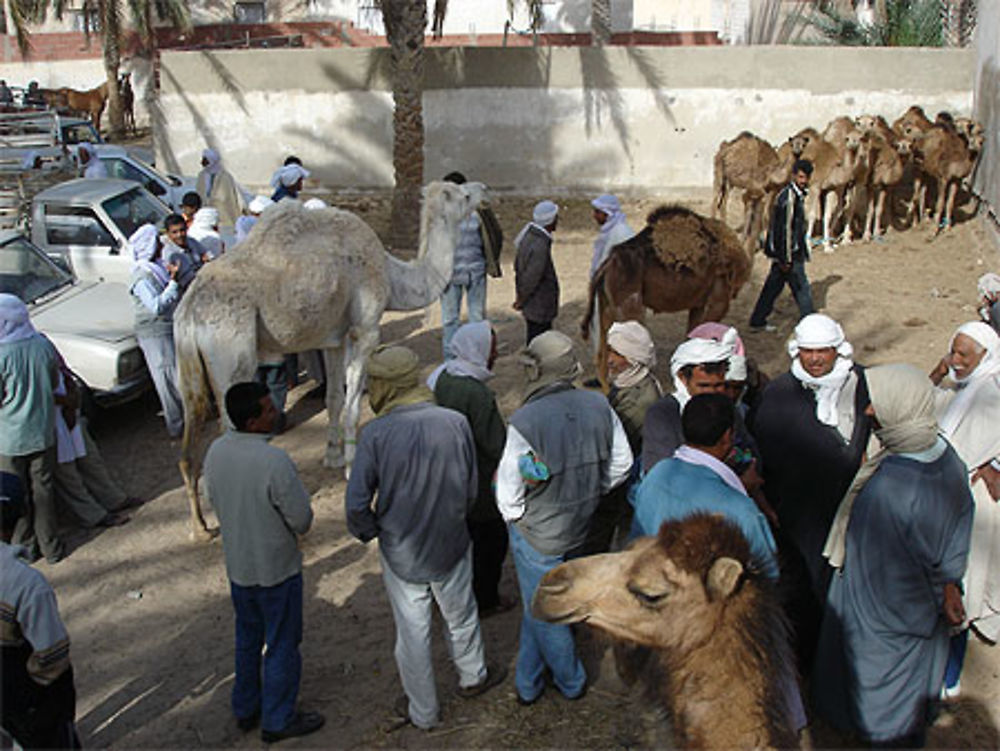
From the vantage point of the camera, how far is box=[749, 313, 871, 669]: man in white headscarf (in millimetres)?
4656

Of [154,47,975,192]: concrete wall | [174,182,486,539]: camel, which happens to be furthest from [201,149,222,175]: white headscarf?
[154,47,975,192]: concrete wall

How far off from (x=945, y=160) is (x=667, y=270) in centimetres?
831

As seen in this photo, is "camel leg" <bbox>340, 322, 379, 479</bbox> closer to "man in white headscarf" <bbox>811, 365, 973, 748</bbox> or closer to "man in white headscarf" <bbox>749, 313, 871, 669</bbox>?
"man in white headscarf" <bbox>749, 313, 871, 669</bbox>

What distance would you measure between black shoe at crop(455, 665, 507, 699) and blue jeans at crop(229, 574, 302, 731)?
2.89 ft

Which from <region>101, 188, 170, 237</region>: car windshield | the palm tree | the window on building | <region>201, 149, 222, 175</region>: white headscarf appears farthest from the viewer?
the window on building

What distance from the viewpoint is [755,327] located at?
433 inches

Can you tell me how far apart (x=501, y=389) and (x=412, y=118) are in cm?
791

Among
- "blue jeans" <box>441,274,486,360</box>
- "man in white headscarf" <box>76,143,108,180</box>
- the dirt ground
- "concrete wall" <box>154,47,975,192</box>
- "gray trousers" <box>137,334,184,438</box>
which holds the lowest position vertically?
the dirt ground

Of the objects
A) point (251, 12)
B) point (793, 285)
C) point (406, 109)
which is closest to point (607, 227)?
point (793, 285)

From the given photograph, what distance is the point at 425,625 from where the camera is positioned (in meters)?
4.61

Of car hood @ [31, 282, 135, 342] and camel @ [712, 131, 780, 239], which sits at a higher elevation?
camel @ [712, 131, 780, 239]

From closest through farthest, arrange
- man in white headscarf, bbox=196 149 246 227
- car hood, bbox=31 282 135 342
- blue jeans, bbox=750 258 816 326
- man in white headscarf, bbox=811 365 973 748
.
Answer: man in white headscarf, bbox=811 365 973 748, car hood, bbox=31 282 135 342, blue jeans, bbox=750 258 816 326, man in white headscarf, bbox=196 149 246 227

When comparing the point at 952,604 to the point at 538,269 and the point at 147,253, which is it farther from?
the point at 147,253

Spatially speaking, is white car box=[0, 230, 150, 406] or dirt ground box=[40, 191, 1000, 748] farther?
white car box=[0, 230, 150, 406]
